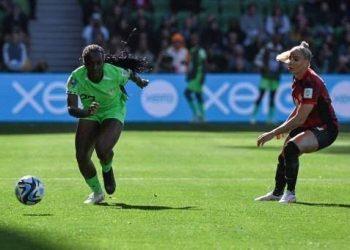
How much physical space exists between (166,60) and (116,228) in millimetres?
22397

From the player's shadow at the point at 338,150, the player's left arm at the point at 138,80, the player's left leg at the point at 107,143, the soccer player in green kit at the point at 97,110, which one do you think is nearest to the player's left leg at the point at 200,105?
the player's shadow at the point at 338,150

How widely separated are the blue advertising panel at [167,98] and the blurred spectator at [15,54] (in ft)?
5.69

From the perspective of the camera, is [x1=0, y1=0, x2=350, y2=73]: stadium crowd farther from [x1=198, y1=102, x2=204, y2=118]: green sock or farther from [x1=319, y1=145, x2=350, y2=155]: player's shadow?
[x1=319, y1=145, x2=350, y2=155]: player's shadow

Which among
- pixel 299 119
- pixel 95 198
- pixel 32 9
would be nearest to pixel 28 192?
pixel 95 198

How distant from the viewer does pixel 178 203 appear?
1340cm

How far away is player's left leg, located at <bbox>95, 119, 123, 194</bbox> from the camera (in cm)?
1334

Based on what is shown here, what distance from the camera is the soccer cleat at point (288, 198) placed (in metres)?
13.4

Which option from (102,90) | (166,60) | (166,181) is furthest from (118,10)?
(102,90)

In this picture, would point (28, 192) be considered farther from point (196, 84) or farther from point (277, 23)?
point (277, 23)

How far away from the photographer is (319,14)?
3678 centimetres

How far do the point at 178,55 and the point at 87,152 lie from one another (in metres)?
19.9

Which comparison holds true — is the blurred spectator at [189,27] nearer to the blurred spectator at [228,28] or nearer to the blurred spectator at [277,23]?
the blurred spectator at [228,28]

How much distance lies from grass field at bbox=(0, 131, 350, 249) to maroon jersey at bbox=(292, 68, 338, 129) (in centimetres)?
102

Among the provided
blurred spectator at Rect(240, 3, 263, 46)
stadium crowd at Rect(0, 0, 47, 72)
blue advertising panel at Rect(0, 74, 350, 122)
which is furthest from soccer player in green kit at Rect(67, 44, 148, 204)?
blurred spectator at Rect(240, 3, 263, 46)
